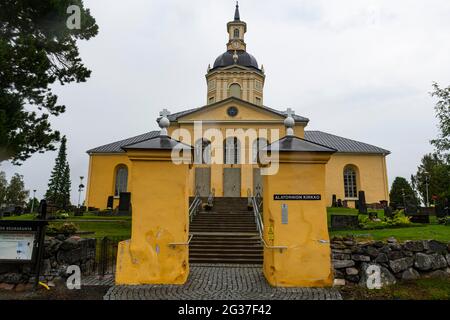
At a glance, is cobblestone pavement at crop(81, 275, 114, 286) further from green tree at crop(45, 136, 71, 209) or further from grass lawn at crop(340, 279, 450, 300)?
green tree at crop(45, 136, 71, 209)

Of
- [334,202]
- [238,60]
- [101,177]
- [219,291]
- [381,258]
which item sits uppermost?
[238,60]

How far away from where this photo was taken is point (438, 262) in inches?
294

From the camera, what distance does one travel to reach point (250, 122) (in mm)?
27797

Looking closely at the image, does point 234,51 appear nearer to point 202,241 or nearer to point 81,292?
point 202,241

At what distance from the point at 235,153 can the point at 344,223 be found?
1443 cm

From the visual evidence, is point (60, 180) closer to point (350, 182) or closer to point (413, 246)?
point (350, 182)

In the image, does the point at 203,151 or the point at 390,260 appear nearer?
the point at 390,260

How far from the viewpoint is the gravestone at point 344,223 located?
14219mm

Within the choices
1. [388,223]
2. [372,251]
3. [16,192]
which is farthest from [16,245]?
[16,192]

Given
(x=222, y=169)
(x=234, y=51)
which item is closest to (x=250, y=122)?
(x=222, y=169)

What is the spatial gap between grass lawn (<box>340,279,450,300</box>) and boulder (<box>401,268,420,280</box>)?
0.36ft

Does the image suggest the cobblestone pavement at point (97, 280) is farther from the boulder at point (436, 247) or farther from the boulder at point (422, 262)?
the boulder at point (436, 247)

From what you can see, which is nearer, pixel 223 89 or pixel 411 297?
pixel 411 297

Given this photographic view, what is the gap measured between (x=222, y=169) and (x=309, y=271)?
2004 centimetres
